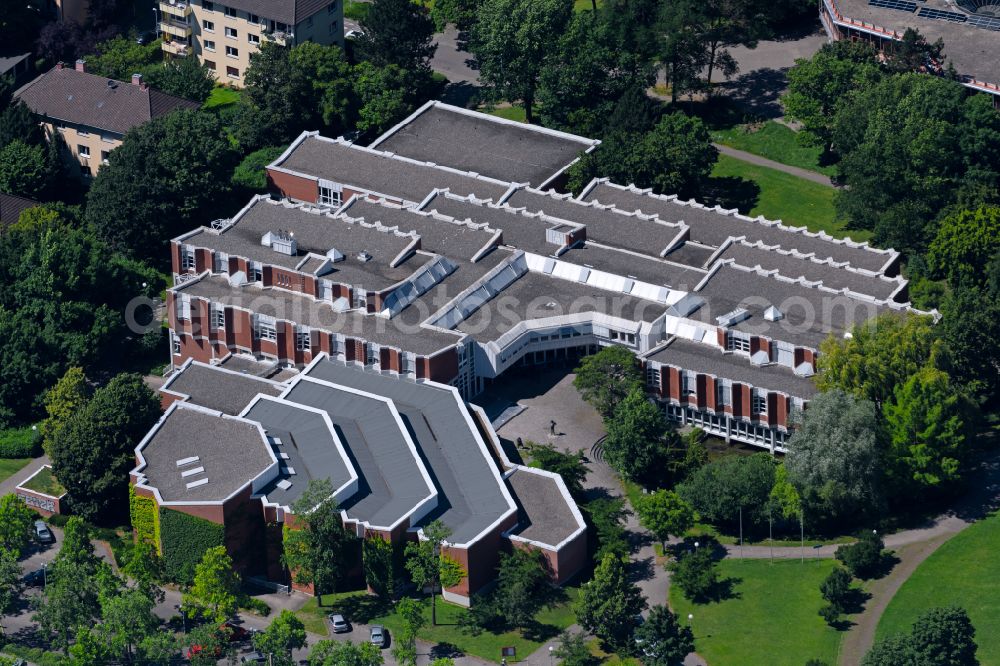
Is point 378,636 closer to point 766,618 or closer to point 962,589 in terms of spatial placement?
point 766,618

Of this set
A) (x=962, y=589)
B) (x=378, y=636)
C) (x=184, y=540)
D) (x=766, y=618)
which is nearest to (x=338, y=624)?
(x=378, y=636)

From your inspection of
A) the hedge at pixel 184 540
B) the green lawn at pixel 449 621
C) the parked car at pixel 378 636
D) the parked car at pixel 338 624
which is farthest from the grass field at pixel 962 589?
the hedge at pixel 184 540

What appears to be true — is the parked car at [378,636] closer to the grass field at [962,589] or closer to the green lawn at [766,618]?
the green lawn at [766,618]

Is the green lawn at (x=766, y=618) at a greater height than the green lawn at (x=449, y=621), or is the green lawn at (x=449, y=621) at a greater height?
the green lawn at (x=766, y=618)

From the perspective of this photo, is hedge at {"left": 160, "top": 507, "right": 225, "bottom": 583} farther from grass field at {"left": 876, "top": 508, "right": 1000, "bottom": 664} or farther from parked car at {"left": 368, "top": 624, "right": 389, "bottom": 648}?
grass field at {"left": 876, "top": 508, "right": 1000, "bottom": 664}

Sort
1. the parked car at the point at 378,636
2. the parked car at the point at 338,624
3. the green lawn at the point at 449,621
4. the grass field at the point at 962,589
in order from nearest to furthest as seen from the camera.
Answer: the grass field at the point at 962,589 < the green lawn at the point at 449,621 < the parked car at the point at 378,636 < the parked car at the point at 338,624

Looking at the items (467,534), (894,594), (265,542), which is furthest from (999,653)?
(265,542)
